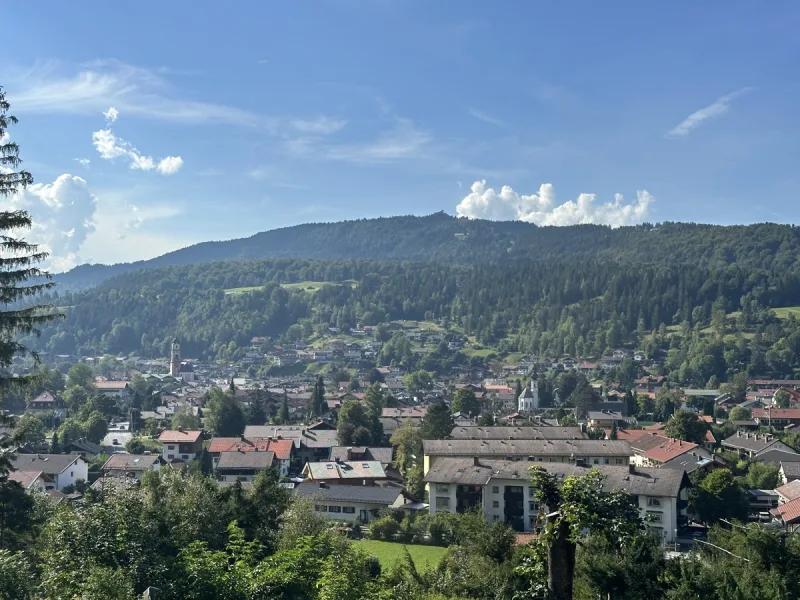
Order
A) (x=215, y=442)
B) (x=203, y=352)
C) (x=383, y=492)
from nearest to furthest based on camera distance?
(x=383, y=492), (x=215, y=442), (x=203, y=352)

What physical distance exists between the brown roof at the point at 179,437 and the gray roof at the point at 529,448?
18.3 m

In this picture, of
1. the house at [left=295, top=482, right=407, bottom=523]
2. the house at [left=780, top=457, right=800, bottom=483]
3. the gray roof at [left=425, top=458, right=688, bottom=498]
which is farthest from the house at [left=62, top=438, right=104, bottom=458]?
the house at [left=780, top=457, right=800, bottom=483]

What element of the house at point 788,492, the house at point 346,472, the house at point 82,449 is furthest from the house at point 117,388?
the house at point 788,492

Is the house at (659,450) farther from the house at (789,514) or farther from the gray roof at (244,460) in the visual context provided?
the gray roof at (244,460)

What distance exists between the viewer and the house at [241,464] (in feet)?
159

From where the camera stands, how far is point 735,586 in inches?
642

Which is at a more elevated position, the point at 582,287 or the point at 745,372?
the point at 582,287

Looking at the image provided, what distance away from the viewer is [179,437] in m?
56.1

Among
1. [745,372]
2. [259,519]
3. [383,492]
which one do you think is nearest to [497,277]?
[745,372]

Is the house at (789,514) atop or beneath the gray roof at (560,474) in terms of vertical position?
beneath

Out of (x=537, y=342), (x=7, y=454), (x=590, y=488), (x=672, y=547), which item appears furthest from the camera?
(x=537, y=342)

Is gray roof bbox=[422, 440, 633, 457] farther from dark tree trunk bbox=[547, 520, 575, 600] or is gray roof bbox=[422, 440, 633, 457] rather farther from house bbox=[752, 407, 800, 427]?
dark tree trunk bbox=[547, 520, 575, 600]

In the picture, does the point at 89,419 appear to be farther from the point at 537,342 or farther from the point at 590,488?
the point at 537,342

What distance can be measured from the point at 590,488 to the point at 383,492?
33.7 m
